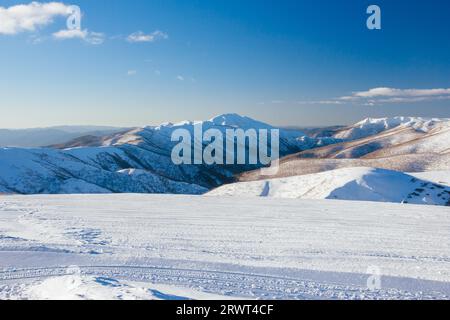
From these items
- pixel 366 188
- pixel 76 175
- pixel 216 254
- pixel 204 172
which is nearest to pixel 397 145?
pixel 204 172

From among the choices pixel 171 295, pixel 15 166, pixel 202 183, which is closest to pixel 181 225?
pixel 171 295

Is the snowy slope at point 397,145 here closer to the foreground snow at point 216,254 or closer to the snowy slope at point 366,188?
the snowy slope at point 366,188

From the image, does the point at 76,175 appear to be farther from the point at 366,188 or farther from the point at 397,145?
the point at 397,145

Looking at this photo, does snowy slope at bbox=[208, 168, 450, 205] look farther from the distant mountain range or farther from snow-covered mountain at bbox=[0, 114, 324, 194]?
snow-covered mountain at bbox=[0, 114, 324, 194]

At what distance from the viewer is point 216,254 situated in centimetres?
948

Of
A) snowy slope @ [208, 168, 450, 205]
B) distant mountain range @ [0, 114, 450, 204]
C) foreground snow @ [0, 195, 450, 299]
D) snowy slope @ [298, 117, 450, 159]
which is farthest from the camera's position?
snowy slope @ [298, 117, 450, 159]

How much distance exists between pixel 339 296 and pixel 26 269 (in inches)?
261

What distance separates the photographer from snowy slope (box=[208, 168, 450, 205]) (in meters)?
34.7

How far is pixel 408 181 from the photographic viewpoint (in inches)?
1524

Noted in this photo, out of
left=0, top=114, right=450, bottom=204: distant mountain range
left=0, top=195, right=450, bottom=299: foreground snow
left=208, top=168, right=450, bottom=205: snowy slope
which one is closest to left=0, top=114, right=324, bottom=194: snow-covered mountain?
left=0, top=114, right=450, bottom=204: distant mountain range

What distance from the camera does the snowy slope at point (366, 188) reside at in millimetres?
34716

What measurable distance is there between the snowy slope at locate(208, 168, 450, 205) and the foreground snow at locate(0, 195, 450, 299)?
1970 centimetres

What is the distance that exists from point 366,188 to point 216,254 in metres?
30.5
